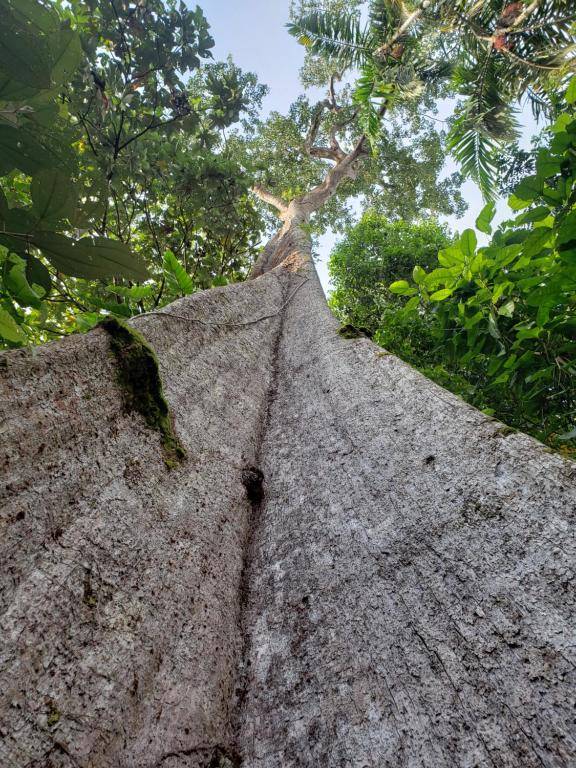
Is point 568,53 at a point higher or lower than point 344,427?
higher

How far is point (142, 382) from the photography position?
134cm

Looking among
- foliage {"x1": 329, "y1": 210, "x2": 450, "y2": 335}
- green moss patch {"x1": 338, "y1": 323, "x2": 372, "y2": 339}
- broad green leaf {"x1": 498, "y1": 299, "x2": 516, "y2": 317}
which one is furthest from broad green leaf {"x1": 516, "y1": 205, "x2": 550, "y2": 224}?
foliage {"x1": 329, "y1": 210, "x2": 450, "y2": 335}

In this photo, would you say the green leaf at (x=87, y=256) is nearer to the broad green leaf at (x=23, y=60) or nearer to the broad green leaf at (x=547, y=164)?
the broad green leaf at (x=23, y=60)

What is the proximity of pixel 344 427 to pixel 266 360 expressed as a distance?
1.00m

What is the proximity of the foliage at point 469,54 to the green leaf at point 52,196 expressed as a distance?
4617 millimetres

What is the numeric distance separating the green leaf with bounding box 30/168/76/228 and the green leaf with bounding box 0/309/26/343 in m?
0.27

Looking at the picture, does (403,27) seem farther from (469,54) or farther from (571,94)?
(571,94)

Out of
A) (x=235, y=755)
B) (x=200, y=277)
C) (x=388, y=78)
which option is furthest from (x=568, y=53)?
(x=235, y=755)

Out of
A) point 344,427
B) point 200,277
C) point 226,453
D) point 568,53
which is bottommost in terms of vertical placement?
point 344,427

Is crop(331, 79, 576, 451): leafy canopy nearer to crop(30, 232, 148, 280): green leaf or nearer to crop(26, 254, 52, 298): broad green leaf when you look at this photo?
crop(30, 232, 148, 280): green leaf

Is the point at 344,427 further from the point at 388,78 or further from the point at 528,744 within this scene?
the point at 388,78

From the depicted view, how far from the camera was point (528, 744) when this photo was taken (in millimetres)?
668

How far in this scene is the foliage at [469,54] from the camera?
4309 millimetres

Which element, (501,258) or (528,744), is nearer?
(528,744)
